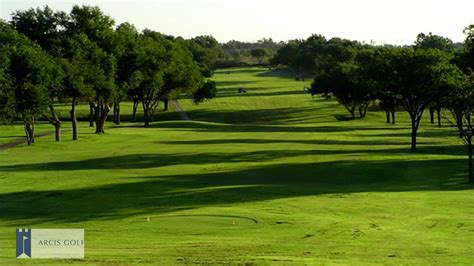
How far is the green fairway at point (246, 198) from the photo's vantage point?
21.2m

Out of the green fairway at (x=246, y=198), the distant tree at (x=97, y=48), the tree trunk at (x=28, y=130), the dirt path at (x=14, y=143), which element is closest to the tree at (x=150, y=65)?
the distant tree at (x=97, y=48)

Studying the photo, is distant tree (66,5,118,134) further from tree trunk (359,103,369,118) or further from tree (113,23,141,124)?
tree trunk (359,103,369,118)

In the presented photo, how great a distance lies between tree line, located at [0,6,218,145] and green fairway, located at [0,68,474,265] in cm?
526

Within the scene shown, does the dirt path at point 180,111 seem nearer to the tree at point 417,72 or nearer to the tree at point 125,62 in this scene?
the tree at point 125,62

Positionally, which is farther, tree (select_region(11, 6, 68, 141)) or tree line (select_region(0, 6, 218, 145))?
tree (select_region(11, 6, 68, 141))

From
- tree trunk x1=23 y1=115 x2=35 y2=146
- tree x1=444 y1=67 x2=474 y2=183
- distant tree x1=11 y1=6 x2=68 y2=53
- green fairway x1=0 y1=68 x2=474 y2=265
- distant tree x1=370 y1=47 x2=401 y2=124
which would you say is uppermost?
distant tree x1=11 y1=6 x2=68 y2=53

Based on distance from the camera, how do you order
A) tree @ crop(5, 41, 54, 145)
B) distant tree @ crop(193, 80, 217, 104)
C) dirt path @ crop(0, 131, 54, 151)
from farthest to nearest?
distant tree @ crop(193, 80, 217, 104)
dirt path @ crop(0, 131, 54, 151)
tree @ crop(5, 41, 54, 145)

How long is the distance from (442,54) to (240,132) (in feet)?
122

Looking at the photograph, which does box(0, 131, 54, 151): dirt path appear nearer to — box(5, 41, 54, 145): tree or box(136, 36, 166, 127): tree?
box(5, 41, 54, 145): tree

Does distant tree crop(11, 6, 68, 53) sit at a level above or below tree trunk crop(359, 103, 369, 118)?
above

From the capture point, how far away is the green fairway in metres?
21.2

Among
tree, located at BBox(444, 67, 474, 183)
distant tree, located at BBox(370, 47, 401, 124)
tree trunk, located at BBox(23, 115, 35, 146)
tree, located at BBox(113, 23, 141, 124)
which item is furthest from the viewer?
tree, located at BBox(113, 23, 141, 124)

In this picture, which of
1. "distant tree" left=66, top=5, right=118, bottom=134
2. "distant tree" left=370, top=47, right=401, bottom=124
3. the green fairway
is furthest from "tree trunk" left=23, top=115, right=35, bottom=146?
"distant tree" left=370, top=47, right=401, bottom=124

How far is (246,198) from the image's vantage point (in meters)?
35.1
